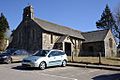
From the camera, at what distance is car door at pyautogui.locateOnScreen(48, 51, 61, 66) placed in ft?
64.1

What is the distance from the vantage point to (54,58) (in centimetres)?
2006

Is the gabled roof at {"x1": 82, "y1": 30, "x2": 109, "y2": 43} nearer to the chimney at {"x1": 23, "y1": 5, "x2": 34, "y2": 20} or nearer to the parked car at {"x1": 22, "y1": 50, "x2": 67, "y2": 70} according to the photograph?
the chimney at {"x1": 23, "y1": 5, "x2": 34, "y2": 20}

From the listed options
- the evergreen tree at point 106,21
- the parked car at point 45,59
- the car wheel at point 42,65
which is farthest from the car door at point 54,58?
the evergreen tree at point 106,21

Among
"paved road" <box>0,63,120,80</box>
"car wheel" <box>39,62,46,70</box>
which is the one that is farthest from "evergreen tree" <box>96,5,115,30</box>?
"paved road" <box>0,63,120,80</box>

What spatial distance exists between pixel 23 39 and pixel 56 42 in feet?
22.3

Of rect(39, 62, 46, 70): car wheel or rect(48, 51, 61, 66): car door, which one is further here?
rect(48, 51, 61, 66): car door

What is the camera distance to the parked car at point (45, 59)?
18.5 metres

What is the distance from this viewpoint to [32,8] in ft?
148

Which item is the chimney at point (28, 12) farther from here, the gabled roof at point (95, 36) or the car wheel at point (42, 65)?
the car wheel at point (42, 65)

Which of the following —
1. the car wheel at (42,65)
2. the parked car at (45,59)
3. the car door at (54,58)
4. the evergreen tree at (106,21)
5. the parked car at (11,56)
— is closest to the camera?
the parked car at (45,59)

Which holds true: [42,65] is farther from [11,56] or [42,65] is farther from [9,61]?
[11,56]

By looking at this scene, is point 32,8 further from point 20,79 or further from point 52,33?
point 20,79

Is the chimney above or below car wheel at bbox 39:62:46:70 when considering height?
above

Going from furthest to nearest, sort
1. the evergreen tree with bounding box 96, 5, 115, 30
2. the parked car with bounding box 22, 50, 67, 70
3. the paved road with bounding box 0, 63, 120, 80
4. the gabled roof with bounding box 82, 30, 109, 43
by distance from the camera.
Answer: the evergreen tree with bounding box 96, 5, 115, 30
the gabled roof with bounding box 82, 30, 109, 43
the parked car with bounding box 22, 50, 67, 70
the paved road with bounding box 0, 63, 120, 80
